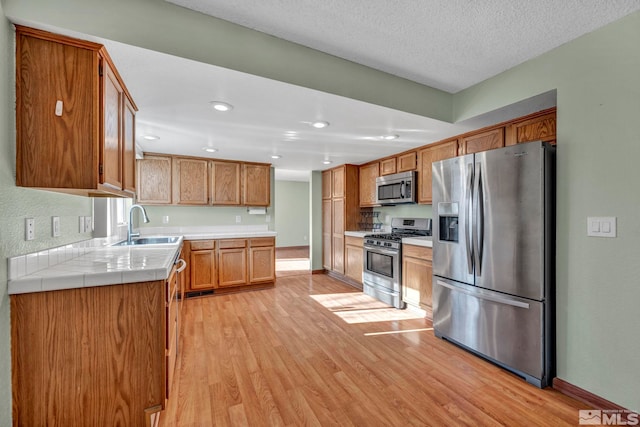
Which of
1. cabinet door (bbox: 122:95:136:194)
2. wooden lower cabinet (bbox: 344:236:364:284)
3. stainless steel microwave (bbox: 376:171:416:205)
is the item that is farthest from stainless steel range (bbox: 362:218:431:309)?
cabinet door (bbox: 122:95:136:194)

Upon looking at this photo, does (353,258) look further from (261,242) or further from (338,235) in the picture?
(261,242)

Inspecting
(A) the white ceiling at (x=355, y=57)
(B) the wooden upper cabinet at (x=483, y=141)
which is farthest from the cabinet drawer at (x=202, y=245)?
(B) the wooden upper cabinet at (x=483, y=141)

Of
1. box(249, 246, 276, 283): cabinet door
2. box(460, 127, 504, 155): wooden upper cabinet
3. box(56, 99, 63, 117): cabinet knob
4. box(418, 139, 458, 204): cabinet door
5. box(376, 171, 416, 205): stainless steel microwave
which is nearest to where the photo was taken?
box(56, 99, 63, 117): cabinet knob

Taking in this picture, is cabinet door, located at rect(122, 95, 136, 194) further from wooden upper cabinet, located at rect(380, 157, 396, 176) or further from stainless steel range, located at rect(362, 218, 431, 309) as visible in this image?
wooden upper cabinet, located at rect(380, 157, 396, 176)

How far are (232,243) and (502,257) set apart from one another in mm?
3434

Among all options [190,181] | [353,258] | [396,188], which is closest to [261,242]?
[190,181]

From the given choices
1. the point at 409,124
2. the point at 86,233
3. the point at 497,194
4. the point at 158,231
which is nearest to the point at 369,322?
the point at 497,194

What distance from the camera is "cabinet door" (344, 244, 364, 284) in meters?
4.40

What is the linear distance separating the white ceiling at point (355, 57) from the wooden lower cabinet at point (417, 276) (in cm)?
140

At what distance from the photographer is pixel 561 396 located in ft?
6.01

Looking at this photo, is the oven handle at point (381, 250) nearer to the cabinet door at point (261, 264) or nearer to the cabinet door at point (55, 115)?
the cabinet door at point (261, 264)

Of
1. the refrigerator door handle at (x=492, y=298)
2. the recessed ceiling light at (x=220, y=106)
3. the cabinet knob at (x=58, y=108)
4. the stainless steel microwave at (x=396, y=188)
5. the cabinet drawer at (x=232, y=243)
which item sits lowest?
the refrigerator door handle at (x=492, y=298)

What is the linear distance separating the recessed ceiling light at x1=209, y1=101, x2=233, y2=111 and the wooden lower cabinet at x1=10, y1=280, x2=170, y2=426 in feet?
4.94

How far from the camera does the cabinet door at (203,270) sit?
12.6 ft
